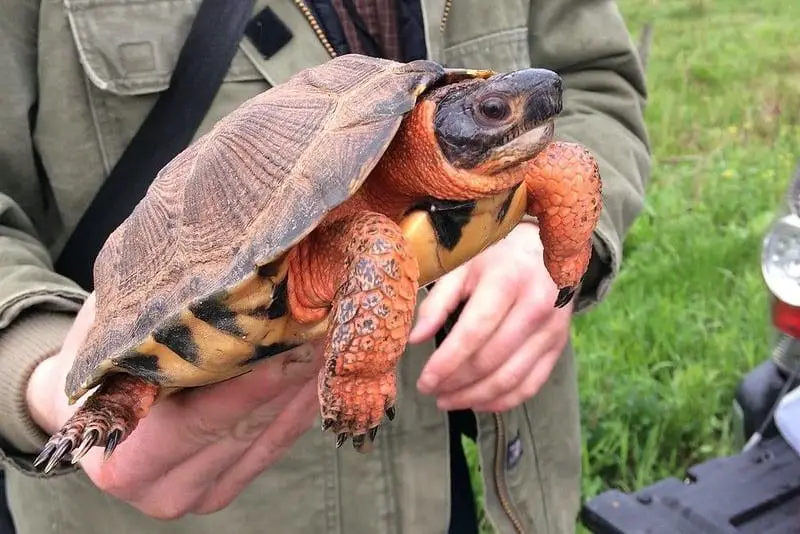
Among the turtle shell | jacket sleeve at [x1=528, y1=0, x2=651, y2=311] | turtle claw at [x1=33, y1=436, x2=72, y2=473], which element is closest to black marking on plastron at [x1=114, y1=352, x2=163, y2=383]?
the turtle shell

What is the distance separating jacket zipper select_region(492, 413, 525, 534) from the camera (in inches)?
59.6

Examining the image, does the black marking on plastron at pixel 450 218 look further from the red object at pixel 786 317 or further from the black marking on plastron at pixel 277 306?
the red object at pixel 786 317

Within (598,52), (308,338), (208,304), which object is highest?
(208,304)

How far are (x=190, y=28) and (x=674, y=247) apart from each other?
87.5 inches

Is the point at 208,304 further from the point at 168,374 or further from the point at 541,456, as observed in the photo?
the point at 541,456

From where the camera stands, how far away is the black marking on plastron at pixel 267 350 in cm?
101

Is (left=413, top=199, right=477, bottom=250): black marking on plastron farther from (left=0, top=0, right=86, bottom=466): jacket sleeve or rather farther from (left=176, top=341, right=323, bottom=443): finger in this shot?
(left=0, top=0, right=86, bottom=466): jacket sleeve

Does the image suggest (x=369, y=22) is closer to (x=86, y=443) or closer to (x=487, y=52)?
(x=487, y=52)

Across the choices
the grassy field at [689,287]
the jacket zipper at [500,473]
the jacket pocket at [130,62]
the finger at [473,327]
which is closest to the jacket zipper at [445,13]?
the jacket zipper at [500,473]

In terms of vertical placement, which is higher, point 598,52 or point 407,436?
point 598,52

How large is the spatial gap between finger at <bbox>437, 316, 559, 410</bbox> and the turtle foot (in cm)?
40

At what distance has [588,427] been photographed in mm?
2404

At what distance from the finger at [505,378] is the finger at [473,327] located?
0.23 ft

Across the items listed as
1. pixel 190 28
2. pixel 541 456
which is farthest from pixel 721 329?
pixel 190 28
